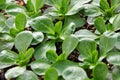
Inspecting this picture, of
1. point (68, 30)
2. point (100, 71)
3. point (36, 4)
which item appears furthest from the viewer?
point (36, 4)

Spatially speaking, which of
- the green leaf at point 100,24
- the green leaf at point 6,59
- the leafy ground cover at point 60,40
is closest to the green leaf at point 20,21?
the leafy ground cover at point 60,40

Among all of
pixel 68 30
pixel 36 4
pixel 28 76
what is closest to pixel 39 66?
pixel 28 76

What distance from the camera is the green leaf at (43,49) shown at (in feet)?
2.89

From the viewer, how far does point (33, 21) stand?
0.95 metres

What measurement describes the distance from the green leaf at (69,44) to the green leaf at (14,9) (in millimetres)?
228

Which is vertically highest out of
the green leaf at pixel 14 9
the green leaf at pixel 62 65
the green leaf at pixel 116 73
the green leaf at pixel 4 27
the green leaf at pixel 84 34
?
the green leaf at pixel 14 9

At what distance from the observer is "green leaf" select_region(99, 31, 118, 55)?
32.8 inches

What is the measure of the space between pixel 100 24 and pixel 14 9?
297 mm

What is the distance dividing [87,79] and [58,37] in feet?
0.63

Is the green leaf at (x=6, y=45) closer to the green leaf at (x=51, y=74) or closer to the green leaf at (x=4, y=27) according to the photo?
the green leaf at (x=4, y=27)

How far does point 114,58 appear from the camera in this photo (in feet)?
2.66

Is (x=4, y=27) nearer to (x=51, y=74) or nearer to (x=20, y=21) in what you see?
(x=20, y=21)

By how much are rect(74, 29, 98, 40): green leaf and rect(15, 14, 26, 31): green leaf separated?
0.54ft

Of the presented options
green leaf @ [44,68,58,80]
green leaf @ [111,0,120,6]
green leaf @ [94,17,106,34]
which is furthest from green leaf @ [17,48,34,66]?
green leaf @ [111,0,120,6]
